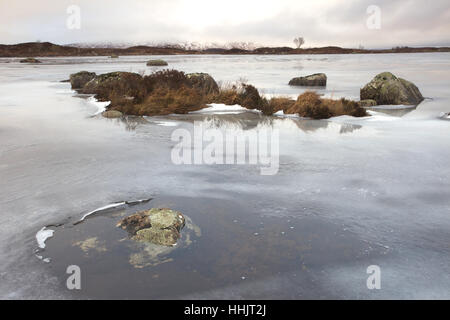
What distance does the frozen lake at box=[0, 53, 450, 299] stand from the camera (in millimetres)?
3078

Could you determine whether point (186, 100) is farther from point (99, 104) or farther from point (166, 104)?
point (99, 104)

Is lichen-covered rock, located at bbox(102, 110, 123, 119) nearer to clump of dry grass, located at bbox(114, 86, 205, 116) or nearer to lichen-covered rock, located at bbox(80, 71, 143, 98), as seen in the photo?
clump of dry grass, located at bbox(114, 86, 205, 116)

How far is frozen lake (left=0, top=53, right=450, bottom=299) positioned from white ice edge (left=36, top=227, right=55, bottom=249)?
3.0 inches

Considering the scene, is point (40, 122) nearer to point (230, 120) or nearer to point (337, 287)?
point (230, 120)

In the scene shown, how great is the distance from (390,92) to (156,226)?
1442 cm

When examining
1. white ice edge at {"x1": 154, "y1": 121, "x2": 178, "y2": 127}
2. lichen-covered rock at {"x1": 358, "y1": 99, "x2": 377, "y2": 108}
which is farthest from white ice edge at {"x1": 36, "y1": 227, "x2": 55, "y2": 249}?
lichen-covered rock at {"x1": 358, "y1": 99, "x2": 377, "y2": 108}

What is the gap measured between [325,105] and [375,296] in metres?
9.86

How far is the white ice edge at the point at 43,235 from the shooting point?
372 cm

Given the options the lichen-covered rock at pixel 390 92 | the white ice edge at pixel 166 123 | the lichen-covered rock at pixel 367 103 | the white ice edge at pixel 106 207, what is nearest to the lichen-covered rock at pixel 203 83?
the white ice edge at pixel 166 123

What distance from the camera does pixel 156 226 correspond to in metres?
3.88

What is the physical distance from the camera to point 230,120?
11438 mm

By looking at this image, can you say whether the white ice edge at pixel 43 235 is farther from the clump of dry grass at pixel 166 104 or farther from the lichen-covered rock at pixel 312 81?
the lichen-covered rock at pixel 312 81
